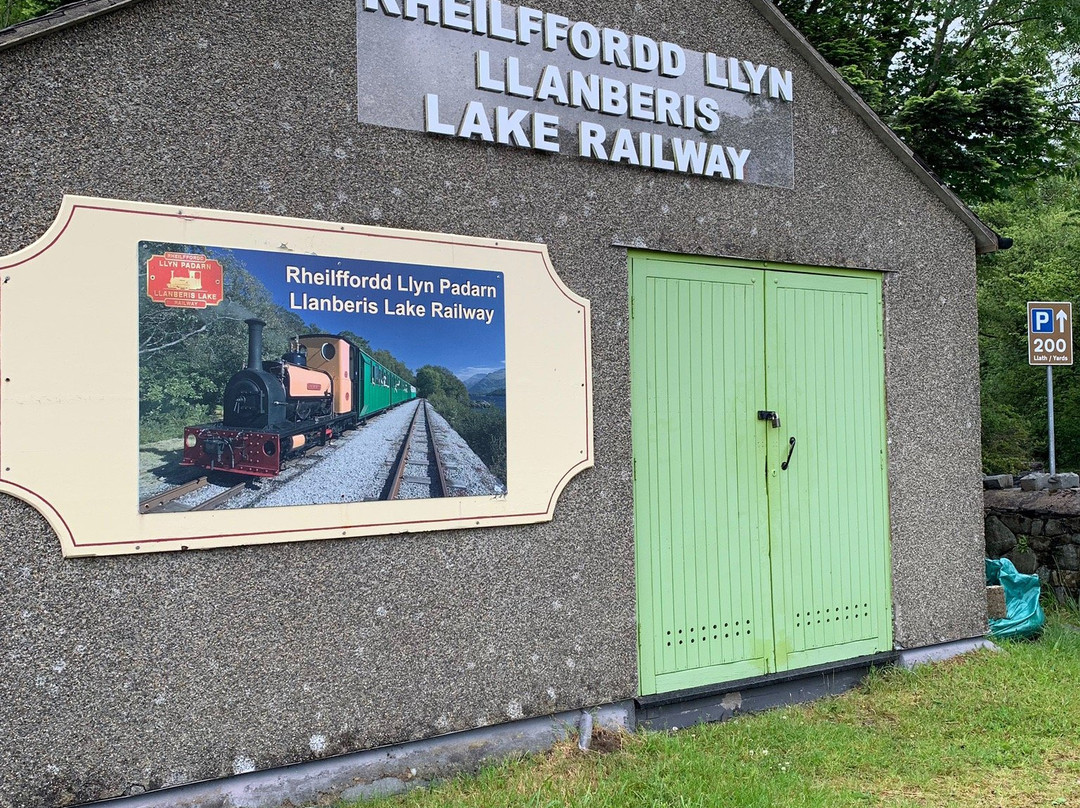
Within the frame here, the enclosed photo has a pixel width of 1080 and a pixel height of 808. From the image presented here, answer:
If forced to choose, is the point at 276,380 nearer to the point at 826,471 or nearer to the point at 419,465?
the point at 419,465

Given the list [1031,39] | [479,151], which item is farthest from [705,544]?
[1031,39]

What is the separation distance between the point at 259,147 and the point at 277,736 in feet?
8.37

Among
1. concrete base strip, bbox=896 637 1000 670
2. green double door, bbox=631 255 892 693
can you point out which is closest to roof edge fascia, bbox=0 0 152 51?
green double door, bbox=631 255 892 693

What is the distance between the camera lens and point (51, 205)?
3.69 m

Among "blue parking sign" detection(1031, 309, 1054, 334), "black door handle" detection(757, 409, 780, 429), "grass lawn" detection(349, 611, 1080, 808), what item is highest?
"blue parking sign" detection(1031, 309, 1054, 334)

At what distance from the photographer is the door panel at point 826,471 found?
5703mm

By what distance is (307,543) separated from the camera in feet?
13.6

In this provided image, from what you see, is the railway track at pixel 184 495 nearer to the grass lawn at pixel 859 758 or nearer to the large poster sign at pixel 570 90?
the grass lawn at pixel 859 758

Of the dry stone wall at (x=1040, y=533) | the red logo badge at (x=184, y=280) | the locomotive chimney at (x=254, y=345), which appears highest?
the red logo badge at (x=184, y=280)

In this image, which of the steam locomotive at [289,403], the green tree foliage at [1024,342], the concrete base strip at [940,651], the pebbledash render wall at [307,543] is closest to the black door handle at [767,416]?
the pebbledash render wall at [307,543]

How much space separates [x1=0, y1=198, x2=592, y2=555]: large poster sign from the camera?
365cm

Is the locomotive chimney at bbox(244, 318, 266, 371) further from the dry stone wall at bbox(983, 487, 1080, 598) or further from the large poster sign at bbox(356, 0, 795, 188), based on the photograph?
the dry stone wall at bbox(983, 487, 1080, 598)

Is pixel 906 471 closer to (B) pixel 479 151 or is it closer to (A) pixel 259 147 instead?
(B) pixel 479 151

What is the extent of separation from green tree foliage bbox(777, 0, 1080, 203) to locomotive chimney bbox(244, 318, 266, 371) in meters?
7.92
